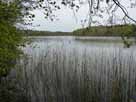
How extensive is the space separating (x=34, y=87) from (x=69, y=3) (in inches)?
110

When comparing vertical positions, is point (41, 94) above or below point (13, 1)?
below

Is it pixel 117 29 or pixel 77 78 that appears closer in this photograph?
pixel 117 29

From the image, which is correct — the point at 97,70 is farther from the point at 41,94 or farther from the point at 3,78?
the point at 3,78

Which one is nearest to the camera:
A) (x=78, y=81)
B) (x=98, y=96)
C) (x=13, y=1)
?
(x=13, y=1)

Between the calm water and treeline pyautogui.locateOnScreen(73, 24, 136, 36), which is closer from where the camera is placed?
treeline pyautogui.locateOnScreen(73, 24, 136, 36)

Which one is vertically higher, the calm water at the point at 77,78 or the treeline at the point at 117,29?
the treeline at the point at 117,29

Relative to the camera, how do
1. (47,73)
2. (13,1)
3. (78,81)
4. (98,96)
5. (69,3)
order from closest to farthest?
(69,3)
(13,1)
(98,96)
(78,81)
(47,73)

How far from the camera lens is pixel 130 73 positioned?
5.89m

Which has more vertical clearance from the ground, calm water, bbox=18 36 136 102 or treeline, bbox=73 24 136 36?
treeline, bbox=73 24 136 36

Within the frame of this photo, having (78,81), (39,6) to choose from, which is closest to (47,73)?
(78,81)

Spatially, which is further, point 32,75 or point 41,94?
point 32,75

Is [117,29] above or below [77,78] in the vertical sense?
above

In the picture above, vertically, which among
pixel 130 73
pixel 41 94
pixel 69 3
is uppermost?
pixel 69 3

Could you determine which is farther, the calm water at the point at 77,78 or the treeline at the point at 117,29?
the calm water at the point at 77,78
